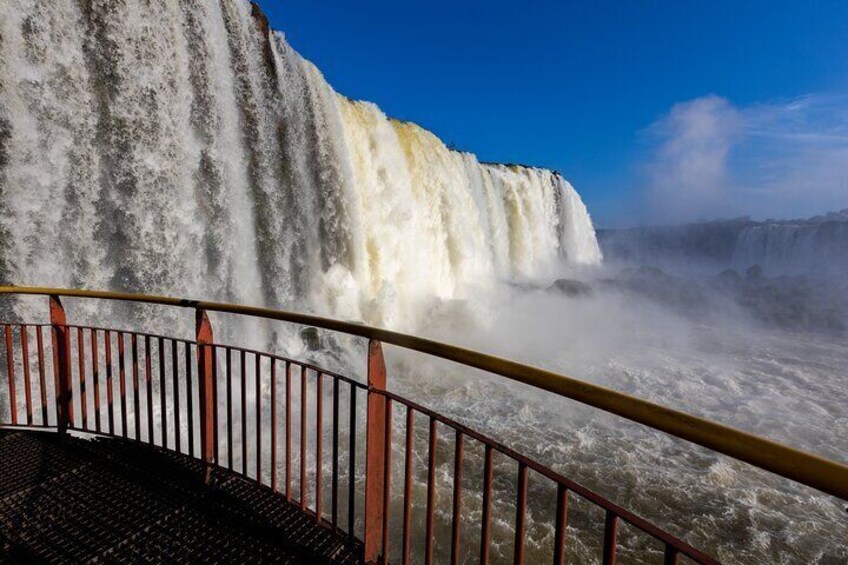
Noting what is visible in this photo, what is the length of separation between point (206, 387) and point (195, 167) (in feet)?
24.0

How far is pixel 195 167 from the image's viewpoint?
29.4 feet

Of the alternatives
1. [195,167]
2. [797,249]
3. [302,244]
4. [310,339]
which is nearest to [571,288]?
[302,244]

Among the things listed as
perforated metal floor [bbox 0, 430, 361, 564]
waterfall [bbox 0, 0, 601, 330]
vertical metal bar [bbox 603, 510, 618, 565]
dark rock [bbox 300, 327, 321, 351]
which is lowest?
dark rock [bbox 300, 327, 321, 351]

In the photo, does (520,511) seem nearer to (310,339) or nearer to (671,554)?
(671,554)

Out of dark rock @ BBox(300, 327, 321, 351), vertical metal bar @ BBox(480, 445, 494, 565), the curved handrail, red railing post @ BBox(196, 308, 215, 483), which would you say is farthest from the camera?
dark rock @ BBox(300, 327, 321, 351)

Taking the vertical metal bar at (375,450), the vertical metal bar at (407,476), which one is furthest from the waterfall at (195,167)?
the vertical metal bar at (407,476)

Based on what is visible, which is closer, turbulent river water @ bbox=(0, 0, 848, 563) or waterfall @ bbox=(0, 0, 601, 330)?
turbulent river water @ bbox=(0, 0, 848, 563)

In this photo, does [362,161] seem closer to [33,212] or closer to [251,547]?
[33,212]

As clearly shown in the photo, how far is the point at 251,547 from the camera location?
101 inches

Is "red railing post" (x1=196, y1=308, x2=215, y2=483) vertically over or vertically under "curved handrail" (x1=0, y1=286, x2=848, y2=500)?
under

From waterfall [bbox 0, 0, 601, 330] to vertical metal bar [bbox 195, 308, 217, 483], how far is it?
538cm

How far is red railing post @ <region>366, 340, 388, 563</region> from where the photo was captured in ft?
6.88

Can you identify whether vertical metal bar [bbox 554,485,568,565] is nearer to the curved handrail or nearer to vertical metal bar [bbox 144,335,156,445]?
the curved handrail

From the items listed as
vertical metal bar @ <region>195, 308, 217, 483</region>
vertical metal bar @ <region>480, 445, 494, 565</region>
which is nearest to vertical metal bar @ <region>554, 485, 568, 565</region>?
vertical metal bar @ <region>480, 445, 494, 565</region>
